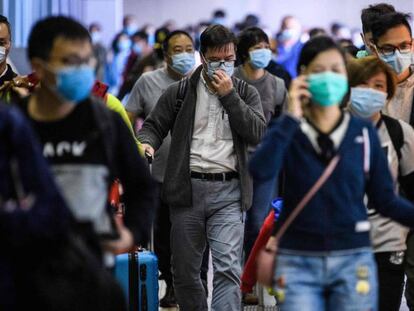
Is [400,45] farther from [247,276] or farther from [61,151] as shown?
[61,151]

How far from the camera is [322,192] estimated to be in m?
4.91

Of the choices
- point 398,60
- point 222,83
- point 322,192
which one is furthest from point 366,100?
point 222,83

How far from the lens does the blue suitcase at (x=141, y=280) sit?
7418 millimetres

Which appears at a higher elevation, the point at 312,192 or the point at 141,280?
the point at 312,192

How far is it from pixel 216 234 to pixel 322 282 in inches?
101

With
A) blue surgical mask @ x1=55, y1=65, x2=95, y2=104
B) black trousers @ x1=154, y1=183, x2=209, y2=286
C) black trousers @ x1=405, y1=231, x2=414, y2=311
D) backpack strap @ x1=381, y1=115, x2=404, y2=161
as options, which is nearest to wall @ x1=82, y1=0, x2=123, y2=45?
black trousers @ x1=154, y1=183, x2=209, y2=286

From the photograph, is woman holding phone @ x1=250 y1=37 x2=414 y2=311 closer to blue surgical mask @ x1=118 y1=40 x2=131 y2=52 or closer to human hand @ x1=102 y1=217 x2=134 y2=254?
human hand @ x1=102 y1=217 x2=134 y2=254

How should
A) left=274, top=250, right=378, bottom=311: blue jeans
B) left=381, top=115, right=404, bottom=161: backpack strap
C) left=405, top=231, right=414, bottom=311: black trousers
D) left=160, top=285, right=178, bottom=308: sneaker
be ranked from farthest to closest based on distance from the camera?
left=160, top=285, right=178, bottom=308: sneaker
left=405, top=231, right=414, bottom=311: black trousers
left=381, top=115, right=404, bottom=161: backpack strap
left=274, top=250, right=378, bottom=311: blue jeans

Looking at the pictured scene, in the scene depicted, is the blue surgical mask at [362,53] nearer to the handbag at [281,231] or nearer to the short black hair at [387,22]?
the short black hair at [387,22]

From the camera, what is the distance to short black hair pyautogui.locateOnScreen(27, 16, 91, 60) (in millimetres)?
4641

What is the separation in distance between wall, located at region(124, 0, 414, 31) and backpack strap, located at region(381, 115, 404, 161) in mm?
32818

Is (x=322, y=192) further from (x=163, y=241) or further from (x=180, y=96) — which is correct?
(x=163, y=241)

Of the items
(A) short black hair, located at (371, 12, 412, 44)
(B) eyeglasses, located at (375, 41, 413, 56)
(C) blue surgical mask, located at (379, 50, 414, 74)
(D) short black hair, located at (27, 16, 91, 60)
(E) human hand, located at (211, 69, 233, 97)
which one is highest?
(D) short black hair, located at (27, 16, 91, 60)

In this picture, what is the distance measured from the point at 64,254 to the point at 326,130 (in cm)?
129
